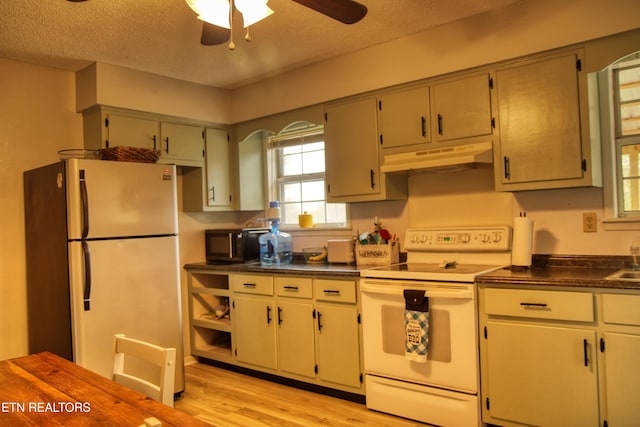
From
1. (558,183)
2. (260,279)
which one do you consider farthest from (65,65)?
(558,183)

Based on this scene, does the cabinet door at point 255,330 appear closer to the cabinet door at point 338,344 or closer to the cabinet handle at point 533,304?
the cabinet door at point 338,344

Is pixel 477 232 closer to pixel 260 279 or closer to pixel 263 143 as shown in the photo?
pixel 260 279

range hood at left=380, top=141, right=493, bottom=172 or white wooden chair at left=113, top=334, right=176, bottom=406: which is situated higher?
range hood at left=380, top=141, right=493, bottom=172

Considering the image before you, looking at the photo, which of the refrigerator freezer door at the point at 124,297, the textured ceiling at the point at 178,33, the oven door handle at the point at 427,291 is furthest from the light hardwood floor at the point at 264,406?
the textured ceiling at the point at 178,33

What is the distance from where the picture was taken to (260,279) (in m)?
3.60

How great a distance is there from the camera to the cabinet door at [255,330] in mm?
3537

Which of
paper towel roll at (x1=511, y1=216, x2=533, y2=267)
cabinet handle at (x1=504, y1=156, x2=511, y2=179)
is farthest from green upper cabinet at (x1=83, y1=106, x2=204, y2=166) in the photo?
paper towel roll at (x1=511, y1=216, x2=533, y2=267)

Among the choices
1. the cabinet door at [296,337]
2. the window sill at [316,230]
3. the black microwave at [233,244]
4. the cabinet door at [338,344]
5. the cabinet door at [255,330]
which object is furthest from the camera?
the black microwave at [233,244]

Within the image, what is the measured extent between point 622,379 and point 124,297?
2809mm

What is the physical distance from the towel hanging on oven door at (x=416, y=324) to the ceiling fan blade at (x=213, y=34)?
1657 mm

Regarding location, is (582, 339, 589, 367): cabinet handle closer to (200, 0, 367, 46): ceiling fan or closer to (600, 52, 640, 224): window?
(600, 52, 640, 224): window

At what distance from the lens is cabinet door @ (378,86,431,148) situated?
10.3 feet

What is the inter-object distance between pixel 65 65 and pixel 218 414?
2761 mm

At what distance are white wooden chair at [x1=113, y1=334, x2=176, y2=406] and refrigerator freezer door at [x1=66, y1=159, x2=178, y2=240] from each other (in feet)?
4.74
